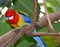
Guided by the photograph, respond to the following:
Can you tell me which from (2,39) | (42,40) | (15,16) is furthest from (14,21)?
(2,39)

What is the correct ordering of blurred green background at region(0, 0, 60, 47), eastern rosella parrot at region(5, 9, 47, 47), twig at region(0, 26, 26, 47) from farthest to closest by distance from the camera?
1. eastern rosella parrot at region(5, 9, 47, 47)
2. blurred green background at region(0, 0, 60, 47)
3. twig at region(0, 26, 26, 47)

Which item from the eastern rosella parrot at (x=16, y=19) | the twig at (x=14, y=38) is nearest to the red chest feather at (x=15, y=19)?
the eastern rosella parrot at (x=16, y=19)

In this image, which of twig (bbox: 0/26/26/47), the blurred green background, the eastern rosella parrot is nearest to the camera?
twig (bbox: 0/26/26/47)

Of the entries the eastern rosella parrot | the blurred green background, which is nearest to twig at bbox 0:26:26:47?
the blurred green background

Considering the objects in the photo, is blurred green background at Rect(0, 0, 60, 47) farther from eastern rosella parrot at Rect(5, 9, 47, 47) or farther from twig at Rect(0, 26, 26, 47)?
twig at Rect(0, 26, 26, 47)

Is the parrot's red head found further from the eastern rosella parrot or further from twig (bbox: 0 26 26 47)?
twig (bbox: 0 26 26 47)

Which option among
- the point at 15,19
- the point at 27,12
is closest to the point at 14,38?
the point at 27,12

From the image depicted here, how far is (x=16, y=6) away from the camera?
929 millimetres

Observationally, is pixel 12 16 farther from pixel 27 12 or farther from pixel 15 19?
pixel 27 12

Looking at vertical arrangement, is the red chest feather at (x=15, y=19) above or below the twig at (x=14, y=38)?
below

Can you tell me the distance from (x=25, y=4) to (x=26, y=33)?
292 mm

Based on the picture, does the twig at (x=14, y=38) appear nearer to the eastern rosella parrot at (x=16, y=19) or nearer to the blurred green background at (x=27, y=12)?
the blurred green background at (x=27, y=12)

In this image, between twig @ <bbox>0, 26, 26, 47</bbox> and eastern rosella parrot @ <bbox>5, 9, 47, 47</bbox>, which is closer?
twig @ <bbox>0, 26, 26, 47</bbox>

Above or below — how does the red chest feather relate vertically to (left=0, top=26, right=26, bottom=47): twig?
Answer: below
